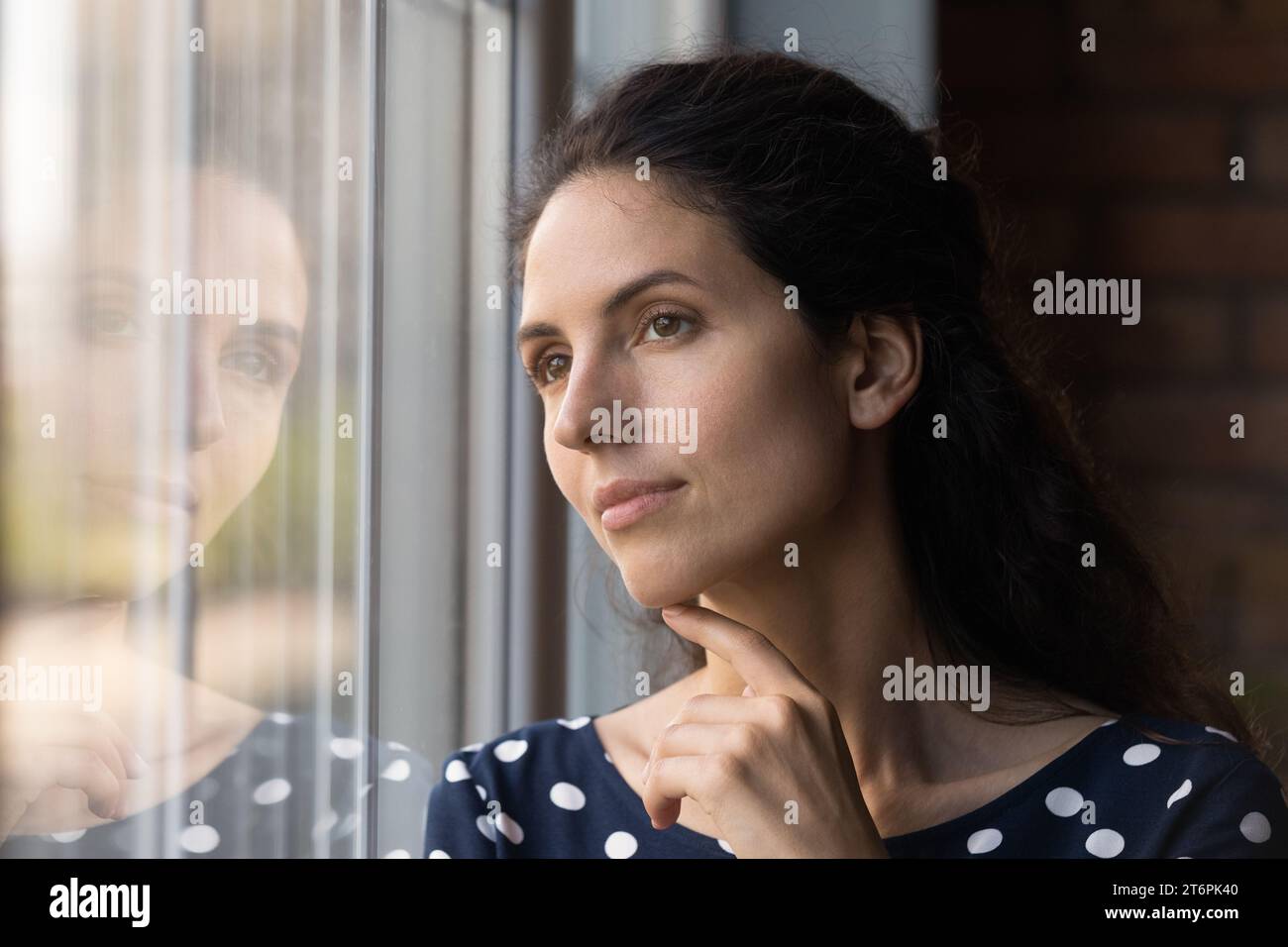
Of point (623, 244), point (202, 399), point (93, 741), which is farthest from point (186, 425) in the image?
point (623, 244)

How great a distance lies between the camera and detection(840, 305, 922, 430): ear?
2.51 feet

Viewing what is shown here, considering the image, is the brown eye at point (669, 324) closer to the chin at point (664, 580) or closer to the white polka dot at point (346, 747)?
the chin at point (664, 580)

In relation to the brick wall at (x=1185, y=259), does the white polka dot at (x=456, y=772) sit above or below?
below

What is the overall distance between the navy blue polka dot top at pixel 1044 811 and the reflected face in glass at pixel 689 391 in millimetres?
187

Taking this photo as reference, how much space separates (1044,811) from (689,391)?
0.36 meters

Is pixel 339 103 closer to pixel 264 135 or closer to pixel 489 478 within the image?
pixel 264 135

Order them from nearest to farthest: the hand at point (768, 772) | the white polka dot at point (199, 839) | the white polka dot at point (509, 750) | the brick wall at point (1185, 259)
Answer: the hand at point (768, 772)
the white polka dot at point (199, 839)
the white polka dot at point (509, 750)
the brick wall at point (1185, 259)

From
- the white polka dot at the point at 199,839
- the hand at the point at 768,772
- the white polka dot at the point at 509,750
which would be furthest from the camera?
the white polka dot at the point at 509,750

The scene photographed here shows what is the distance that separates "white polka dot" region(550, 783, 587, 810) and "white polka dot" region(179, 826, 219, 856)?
23 cm

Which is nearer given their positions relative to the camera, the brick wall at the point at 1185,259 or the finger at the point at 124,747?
the finger at the point at 124,747

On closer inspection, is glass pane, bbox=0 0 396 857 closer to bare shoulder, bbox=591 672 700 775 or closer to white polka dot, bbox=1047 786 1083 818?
bare shoulder, bbox=591 672 700 775

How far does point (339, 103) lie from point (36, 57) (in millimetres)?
227

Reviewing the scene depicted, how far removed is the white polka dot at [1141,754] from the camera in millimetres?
766

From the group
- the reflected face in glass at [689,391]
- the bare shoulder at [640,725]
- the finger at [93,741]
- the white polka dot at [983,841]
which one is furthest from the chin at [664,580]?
the finger at [93,741]
